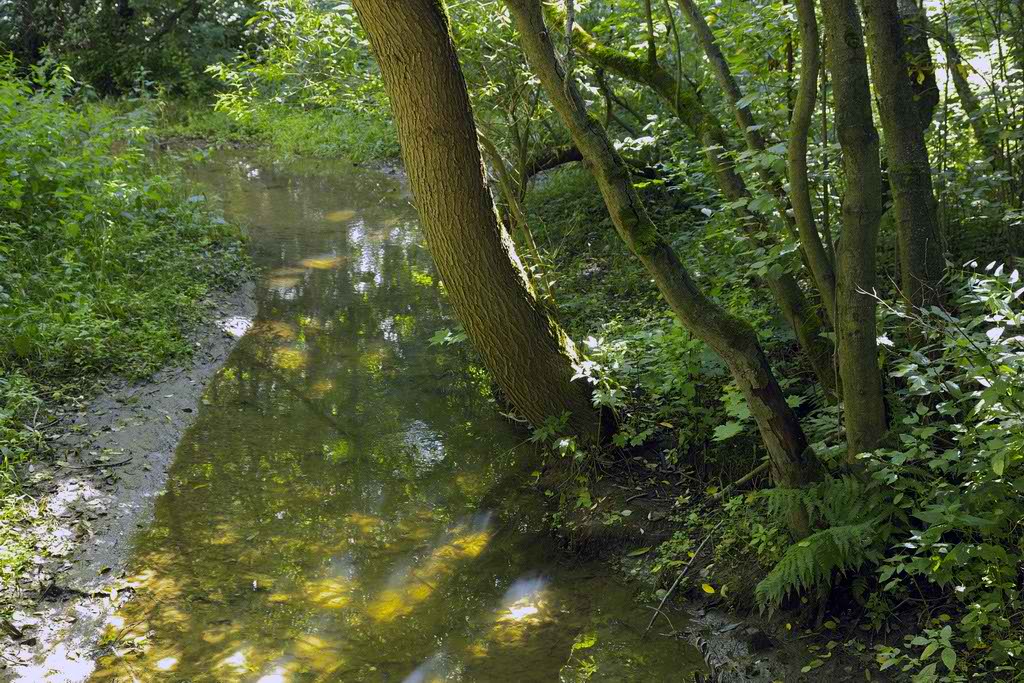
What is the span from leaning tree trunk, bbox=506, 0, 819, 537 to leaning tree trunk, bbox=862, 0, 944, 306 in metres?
0.78

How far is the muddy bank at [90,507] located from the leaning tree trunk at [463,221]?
2335 millimetres

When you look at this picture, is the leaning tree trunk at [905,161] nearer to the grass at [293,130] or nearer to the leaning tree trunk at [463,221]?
the leaning tree trunk at [463,221]

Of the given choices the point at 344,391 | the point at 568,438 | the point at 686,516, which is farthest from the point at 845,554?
the point at 344,391

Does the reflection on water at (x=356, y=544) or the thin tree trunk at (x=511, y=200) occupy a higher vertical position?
the thin tree trunk at (x=511, y=200)

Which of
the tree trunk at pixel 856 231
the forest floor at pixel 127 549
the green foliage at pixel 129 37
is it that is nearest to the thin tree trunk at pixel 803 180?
the tree trunk at pixel 856 231

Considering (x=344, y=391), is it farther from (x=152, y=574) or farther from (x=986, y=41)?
(x=986, y=41)

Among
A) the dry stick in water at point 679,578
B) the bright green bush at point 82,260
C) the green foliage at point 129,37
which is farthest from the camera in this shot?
the green foliage at point 129,37

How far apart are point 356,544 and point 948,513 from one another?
10.3ft

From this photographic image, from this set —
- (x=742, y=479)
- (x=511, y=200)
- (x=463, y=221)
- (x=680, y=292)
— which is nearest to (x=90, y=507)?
(x=463, y=221)

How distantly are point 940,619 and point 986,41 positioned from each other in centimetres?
319

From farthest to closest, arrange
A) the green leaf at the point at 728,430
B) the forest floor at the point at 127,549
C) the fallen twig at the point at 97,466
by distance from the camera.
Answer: the fallen twig at the point at 97,466, the green leaf at the point at 728,430, the forest floor at the point at 127,549

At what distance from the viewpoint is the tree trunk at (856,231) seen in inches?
145

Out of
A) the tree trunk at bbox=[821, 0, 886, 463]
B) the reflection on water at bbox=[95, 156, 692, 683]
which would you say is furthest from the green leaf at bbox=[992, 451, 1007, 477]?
the reflection on water at bbox=[95, 156, 692, 683]

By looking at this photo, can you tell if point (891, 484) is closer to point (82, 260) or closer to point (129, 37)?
point (82, 260)
